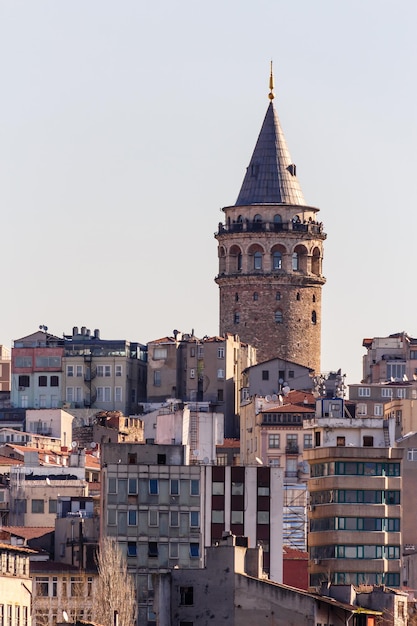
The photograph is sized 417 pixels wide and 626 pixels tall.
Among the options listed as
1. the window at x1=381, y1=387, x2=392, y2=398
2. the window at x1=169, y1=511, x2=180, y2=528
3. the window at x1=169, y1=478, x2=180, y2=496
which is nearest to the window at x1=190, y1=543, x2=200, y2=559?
the window at x1=169, y1=511, x2=180, y2=528

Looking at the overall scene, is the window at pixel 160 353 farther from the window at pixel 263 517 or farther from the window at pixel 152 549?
the window at pixel 152 549

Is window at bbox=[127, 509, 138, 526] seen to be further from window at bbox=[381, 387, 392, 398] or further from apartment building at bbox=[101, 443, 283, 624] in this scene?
window at bbox=[381, 387, 392, 398]

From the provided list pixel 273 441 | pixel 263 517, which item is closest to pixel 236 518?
pixel 263 517

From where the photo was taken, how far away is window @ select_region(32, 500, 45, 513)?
445 ft

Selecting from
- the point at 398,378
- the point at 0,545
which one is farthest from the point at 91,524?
the point at 398,378

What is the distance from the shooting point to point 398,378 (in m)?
194

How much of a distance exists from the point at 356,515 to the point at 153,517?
351 inches

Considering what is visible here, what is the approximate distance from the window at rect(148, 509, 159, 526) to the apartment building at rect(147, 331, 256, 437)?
66284 mm

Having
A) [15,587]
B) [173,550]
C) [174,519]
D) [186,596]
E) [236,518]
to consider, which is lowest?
[186,596]

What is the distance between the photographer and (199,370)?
615 ft

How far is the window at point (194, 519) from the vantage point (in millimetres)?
118750

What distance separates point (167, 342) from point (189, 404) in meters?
8.69

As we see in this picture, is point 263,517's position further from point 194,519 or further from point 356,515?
point 356,515

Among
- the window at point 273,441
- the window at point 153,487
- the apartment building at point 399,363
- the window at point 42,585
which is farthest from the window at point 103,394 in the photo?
the window at point 42,585
